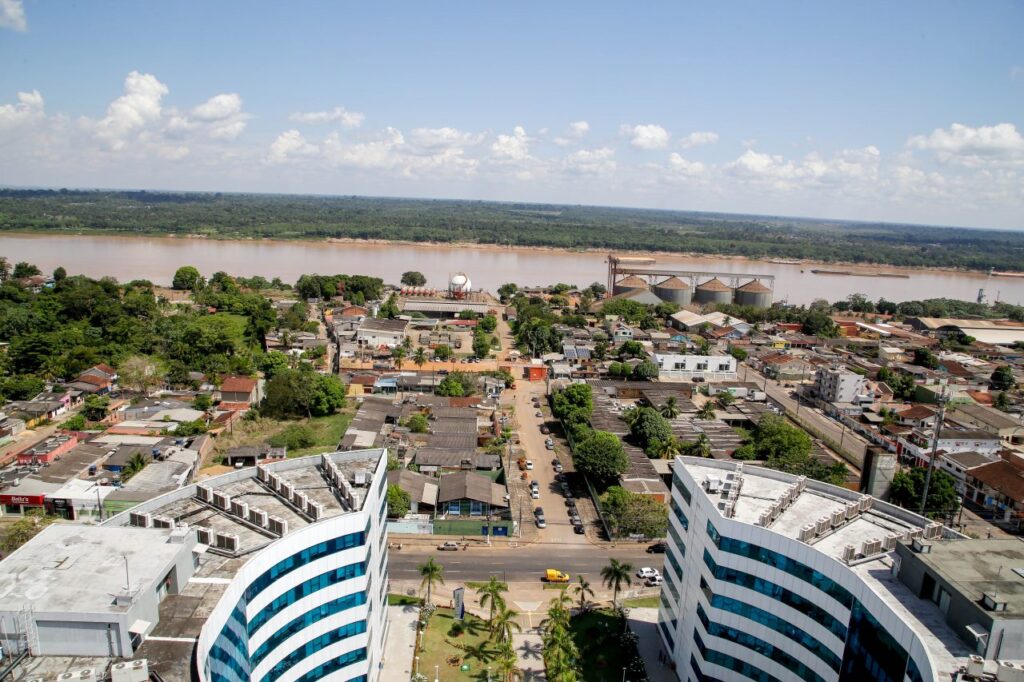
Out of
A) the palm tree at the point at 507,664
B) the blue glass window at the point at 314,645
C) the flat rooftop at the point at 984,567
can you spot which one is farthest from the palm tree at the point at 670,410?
the blue glass window at the point at 314,645

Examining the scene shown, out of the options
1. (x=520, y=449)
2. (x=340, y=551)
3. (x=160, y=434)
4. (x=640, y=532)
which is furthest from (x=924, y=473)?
(x=160, y=434)

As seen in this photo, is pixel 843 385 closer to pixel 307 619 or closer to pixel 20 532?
pixel 307 619

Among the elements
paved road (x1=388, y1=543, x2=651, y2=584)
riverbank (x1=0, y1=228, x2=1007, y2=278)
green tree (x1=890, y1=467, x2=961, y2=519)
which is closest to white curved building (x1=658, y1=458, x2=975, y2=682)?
paved road (x1=388, y1=543, x2=651, y2=584)

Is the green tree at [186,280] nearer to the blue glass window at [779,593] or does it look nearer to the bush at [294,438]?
the bush at [294,438]

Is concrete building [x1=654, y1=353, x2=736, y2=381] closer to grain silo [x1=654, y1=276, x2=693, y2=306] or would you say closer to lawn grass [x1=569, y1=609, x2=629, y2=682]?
lawn grass [x1=569, y1=609, x2=629, y2=682]

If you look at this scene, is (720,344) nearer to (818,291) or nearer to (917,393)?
(917,393)

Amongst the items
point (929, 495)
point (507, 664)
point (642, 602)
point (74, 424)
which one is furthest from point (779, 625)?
point (74, 424)
